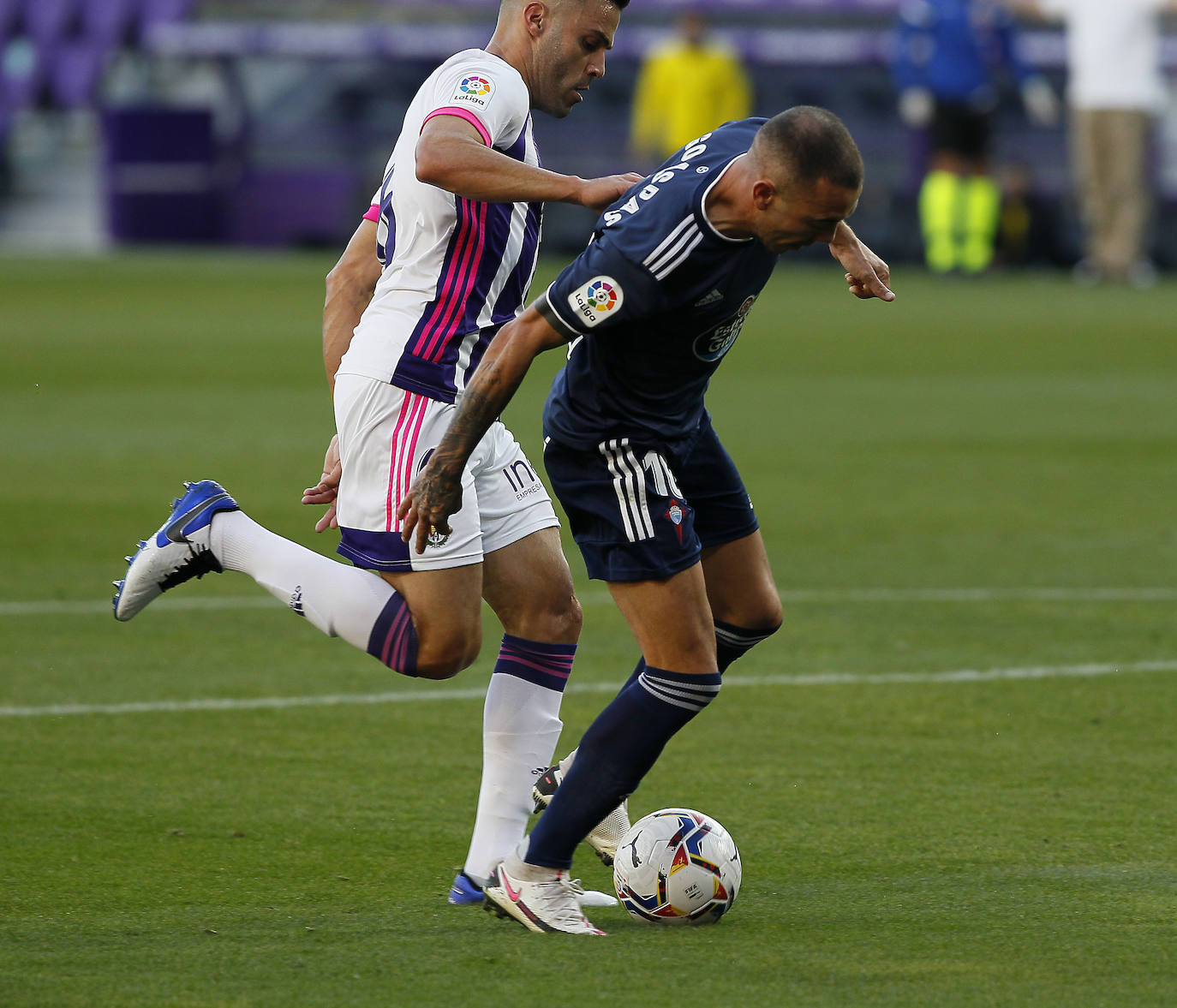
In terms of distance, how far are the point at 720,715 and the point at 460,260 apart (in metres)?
2.17

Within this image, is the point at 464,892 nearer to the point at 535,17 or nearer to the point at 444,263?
the point at 444,263

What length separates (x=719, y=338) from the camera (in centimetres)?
460

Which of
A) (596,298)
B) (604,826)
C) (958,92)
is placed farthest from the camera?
(958,92)

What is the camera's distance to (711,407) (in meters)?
14.3

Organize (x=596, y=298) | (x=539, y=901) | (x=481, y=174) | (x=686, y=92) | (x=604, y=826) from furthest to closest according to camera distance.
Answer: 1. (x=686, y=92)
2. (x=604, y=826)
3. (x=481, y=174)
4. (x=539, y=901)
5. (x=596, y=298)

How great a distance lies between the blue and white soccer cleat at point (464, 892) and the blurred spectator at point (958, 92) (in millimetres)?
19768

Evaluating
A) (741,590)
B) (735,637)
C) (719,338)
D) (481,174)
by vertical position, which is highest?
(481,174)

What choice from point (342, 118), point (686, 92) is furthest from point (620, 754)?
point (342, 118)

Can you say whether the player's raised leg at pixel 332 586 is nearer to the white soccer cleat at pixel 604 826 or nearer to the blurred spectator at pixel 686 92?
the white soccer cleat at pixel 604 826

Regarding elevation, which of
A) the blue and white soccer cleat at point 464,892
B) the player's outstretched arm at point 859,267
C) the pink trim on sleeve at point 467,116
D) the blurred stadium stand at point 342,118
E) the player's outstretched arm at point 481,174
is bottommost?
the blurred stadium stand at point 342,118

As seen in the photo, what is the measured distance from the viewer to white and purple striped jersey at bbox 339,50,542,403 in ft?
15.9

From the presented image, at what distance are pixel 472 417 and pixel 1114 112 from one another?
19.9m

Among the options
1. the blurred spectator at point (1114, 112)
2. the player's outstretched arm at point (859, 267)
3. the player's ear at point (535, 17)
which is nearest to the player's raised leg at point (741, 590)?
the player's outstretched arm at point (859, 267)

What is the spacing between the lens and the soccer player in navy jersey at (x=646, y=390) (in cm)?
425
